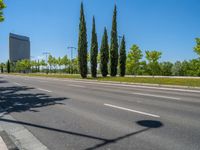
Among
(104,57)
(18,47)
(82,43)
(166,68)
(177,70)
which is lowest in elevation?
(177,70)

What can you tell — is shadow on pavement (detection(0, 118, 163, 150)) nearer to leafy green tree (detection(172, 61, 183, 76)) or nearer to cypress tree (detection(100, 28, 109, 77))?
cypress tree (detection(100, 28, 109, 77))

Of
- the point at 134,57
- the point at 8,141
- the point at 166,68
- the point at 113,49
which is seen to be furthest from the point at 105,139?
the point at 166,68

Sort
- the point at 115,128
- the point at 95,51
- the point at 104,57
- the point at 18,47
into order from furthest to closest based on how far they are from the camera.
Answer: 1. the point at 18,47
2. the point at 104,57
3. the point at 95,51
4. the point at 115,128

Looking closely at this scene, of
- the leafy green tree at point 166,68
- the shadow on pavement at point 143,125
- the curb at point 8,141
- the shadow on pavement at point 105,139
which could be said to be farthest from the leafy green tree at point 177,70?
the curb at point 8,141

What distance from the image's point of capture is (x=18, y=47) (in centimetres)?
18362

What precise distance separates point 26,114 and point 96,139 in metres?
4.58

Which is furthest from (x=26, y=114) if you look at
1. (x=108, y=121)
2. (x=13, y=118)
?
(x=108, y=121)

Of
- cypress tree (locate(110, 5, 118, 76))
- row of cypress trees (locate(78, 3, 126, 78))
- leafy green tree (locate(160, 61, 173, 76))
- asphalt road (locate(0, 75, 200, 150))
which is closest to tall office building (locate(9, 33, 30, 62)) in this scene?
leafy green tree (locate(160, 61, 173, 76))

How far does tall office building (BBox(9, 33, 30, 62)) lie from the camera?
176625 millimetres

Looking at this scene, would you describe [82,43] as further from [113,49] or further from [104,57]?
[113,49]

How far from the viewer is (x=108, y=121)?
7.66m

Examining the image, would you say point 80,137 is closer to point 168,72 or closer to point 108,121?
point 108,121

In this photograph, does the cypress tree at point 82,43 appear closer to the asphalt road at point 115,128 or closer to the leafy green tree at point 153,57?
the leafy green tree at point 153,57

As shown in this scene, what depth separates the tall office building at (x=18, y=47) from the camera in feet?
579
